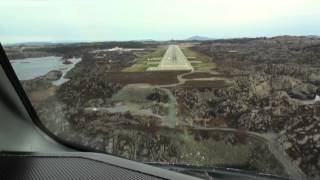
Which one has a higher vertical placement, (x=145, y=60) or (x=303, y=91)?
(x=145, y=60)

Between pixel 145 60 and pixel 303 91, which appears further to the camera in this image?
pixel 145 60

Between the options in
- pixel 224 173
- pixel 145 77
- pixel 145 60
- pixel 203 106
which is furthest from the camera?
pixel 145 60

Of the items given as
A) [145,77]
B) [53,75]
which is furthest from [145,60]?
[53,75]

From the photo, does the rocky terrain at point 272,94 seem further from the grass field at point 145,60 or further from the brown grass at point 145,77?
the grass field at point 145,60

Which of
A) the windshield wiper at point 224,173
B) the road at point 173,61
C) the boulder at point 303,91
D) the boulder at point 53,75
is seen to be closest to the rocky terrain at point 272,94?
the boulder at point 303,91

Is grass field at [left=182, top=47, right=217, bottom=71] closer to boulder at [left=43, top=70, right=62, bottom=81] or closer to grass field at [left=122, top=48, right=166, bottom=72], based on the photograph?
grass field at [left=122, top=48, right=166, bottom=72]

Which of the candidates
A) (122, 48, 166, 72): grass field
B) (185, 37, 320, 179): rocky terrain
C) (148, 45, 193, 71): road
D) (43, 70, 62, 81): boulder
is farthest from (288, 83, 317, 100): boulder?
(43, 70, 62, 81): boulder

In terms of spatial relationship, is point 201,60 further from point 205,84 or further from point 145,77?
point 145,77
